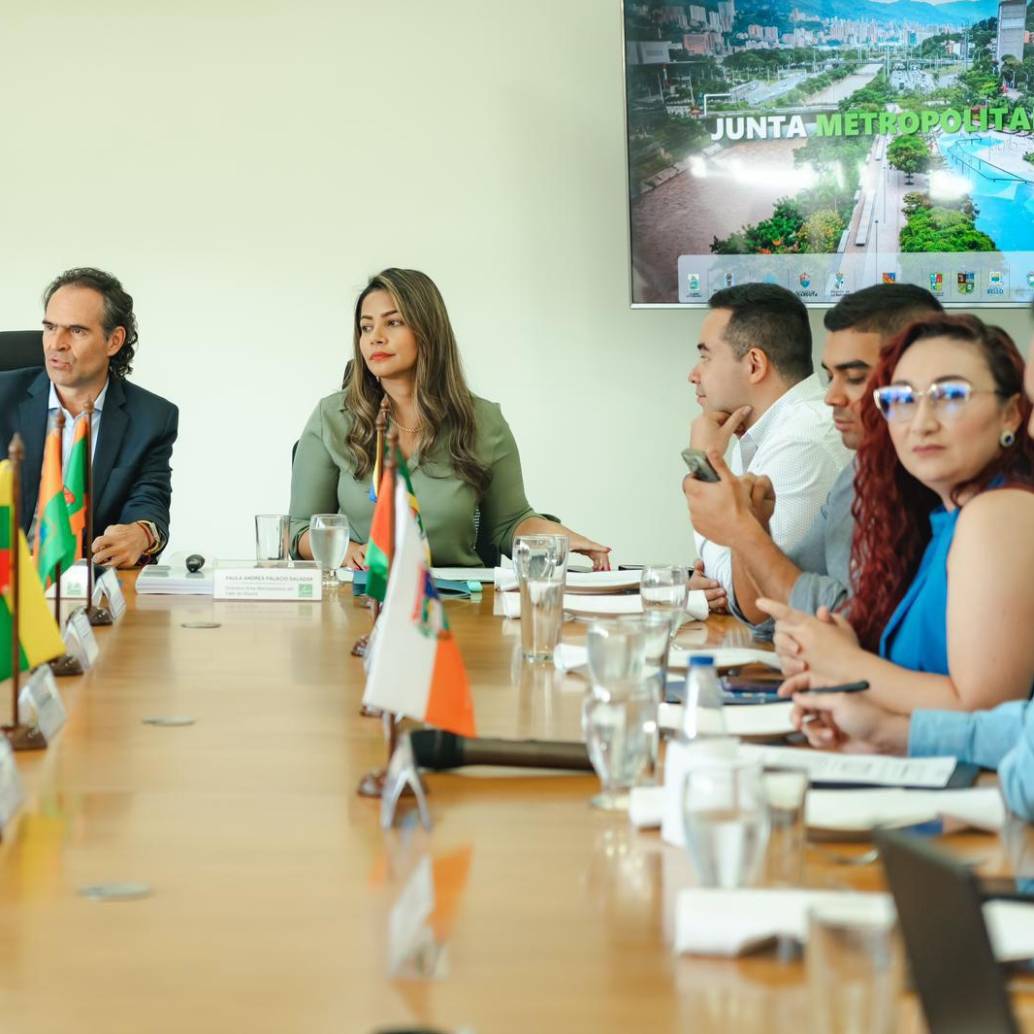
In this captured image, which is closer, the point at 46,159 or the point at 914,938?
the point at 914,938

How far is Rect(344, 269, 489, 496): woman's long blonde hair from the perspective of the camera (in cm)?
427

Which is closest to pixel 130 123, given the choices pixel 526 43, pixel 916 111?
pixel 526 43

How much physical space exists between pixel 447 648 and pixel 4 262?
4.43 m

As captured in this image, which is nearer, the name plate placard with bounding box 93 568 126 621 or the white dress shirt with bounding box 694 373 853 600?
the name plate placard with bounding box 93 568 126 621

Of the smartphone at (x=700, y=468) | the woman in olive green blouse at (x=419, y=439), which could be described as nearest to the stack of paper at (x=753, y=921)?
the smartphone at (x=700, y=468)

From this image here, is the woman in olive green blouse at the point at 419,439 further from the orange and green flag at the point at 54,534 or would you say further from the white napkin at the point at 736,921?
the white napkin at the point at 736,921

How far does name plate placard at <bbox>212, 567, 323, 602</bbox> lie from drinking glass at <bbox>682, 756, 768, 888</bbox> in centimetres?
211

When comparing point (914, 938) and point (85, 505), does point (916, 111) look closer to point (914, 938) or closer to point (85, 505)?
point (85, 505)

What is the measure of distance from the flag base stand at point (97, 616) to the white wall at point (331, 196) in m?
2.79

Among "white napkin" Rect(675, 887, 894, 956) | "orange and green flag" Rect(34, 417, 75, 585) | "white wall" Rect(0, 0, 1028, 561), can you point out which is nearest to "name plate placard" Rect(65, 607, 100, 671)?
"orange and green flag" Rect(34, 417, 75, 585)

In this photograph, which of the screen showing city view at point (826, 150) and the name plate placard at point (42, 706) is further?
the screen showing city view at point (826, 150)

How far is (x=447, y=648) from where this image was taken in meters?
1.62

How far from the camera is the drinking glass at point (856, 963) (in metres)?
0.83

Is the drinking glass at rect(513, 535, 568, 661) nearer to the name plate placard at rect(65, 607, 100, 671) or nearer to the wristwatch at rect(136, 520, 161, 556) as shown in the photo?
the name plate placard at rect(65, 607, 100, 671)
